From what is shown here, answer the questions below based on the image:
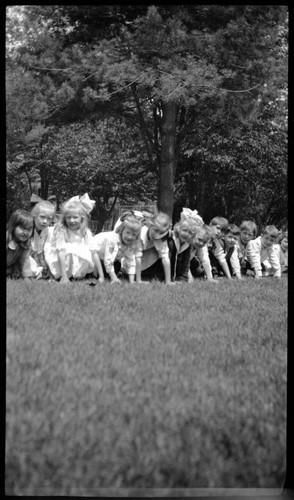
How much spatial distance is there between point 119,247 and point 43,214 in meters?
1.59

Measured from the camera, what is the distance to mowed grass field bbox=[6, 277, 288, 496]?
2014mm

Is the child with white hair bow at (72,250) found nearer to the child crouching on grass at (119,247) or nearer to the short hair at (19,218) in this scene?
the child crouching on grass at (119,247)

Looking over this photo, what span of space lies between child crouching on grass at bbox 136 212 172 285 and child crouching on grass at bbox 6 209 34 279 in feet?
4.64

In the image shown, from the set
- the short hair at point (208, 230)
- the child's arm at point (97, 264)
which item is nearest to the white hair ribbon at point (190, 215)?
the short hair at point (208, 230)

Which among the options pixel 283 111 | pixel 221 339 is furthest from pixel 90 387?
pixel 283 111

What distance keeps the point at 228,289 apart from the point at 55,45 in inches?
120

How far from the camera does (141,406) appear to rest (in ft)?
7.46

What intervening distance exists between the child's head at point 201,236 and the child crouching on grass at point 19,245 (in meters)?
2.03

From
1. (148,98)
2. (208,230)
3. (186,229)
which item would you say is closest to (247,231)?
(208,230)

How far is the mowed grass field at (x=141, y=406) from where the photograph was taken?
6.61ft

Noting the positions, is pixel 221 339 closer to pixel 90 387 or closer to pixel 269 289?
pixel 90 387

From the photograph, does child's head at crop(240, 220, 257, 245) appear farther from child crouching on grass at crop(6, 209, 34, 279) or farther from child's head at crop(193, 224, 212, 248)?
child crouching on grass at crop(6, 209, 34, 279)

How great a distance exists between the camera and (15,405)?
2.23m

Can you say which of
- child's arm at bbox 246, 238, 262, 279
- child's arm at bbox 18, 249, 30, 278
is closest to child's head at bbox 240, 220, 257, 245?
child's arm at bbox 246, 238, 262, 279
